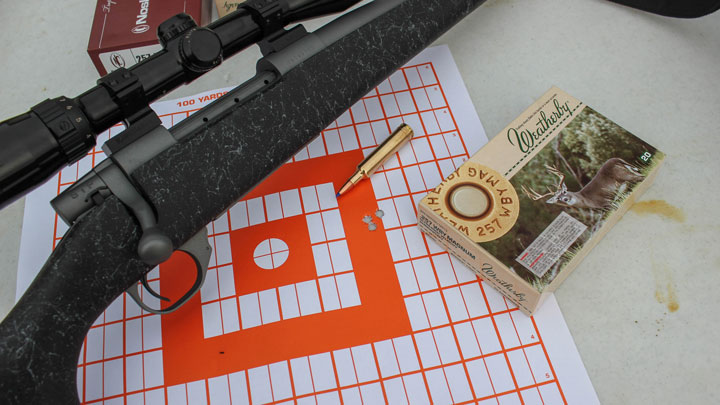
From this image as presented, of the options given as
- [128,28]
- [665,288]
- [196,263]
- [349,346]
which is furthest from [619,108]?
[128,28]

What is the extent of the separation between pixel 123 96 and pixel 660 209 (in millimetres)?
768

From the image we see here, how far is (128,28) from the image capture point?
98 centimetres

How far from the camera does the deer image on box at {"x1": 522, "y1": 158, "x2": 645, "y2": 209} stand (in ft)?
2.63

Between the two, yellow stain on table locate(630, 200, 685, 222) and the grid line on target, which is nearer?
the grid line on target

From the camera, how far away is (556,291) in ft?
2.67

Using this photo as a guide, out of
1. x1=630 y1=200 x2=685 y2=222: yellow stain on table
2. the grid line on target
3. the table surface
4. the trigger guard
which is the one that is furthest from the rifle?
x1=630 y1=200 x2=685 y2=222: yellow stain on table

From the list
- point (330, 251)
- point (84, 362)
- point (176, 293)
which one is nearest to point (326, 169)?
point (330, 251)

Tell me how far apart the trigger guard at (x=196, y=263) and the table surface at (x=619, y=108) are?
9.8 inches

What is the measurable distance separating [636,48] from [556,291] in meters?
0.52

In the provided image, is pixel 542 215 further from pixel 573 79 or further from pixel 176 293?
pixel 176 293

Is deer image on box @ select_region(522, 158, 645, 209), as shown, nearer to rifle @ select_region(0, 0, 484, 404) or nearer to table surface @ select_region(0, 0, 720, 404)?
table surface @ select_region(0, 0, 720, 404)

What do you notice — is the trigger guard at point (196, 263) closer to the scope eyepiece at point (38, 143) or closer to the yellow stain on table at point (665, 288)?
the scope eyepiece at point (38, 143)

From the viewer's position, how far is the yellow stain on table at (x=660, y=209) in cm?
87

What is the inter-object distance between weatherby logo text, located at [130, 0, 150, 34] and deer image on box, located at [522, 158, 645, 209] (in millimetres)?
678
